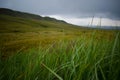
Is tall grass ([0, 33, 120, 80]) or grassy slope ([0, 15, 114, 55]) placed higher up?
tall grass ([0, 33, 120, 80])

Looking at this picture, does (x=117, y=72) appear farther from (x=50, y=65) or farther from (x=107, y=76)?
(x=50, y=65)

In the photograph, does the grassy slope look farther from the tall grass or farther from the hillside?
the tall grass

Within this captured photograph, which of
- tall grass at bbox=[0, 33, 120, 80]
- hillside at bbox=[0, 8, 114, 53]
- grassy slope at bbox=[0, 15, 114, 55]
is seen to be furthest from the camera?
grassy slope at bbox=[0, 15, 114, 55]

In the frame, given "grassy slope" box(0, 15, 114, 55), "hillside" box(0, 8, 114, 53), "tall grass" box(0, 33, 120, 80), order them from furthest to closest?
"grassy slope" box(0, 15, 114, 55) < "hillside" box(0, 8, 114, 53) < "tall grass" box(0, 33, 120, 80)

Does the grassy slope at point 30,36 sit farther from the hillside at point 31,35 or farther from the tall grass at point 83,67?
the tall grass at point 83,67

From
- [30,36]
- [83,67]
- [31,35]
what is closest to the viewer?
[83,67]

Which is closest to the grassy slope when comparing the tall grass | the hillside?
the hillside

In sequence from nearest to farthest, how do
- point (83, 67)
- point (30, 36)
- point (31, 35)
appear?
point (83, 67), point (30, 36), point (31, 35)

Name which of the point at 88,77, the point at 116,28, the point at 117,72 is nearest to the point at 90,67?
the point at 88,77

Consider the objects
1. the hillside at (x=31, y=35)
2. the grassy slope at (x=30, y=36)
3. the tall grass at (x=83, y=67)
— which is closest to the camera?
the tall grass at (x=83, y=67)

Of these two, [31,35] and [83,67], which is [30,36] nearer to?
[31,35]

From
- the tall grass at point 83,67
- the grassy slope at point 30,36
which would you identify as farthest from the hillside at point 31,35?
the tall grass at point 83,67

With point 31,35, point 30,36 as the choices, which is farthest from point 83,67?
point 31,35

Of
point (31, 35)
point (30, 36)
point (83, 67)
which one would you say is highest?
point (83, 67)
